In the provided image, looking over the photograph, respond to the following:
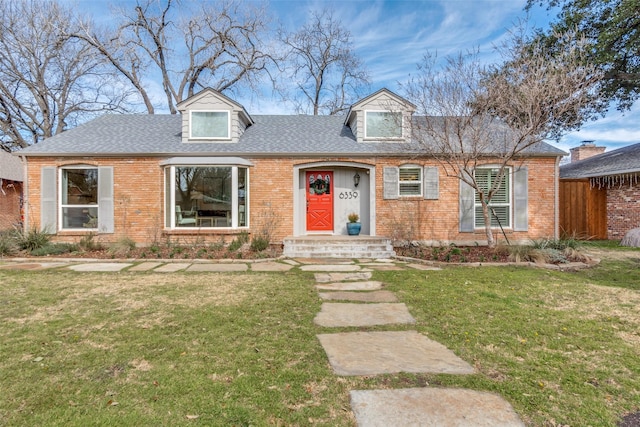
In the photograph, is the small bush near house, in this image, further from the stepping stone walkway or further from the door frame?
the stepping stone walkway

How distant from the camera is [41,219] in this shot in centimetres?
995

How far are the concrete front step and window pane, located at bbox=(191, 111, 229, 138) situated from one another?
439 centimetres

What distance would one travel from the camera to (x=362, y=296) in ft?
16.4

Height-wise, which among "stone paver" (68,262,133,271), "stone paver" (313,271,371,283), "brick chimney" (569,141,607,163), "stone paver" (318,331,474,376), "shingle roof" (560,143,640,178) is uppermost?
"brick chimney" (569,141,607,163)

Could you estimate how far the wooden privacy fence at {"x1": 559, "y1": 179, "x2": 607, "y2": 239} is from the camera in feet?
41.1

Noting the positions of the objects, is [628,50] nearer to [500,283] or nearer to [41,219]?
[500,283]

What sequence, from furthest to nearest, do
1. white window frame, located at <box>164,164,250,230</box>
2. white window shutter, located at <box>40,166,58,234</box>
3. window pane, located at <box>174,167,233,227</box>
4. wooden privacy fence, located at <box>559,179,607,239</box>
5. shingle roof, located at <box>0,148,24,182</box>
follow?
shingle roof, located at <box>0,148,24,182</box> → wooden privacy fence, located at <box>559,179,607,239</box> → window pane, located at <box>174,167,233,227</box> → white window frame, located at <box>164,164,250,230</box> → white window shutter, located at <box>40,166,58,234</box>

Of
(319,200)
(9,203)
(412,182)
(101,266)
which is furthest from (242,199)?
(9,203)

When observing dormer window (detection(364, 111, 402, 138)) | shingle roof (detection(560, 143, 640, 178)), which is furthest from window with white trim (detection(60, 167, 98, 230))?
shingle roof (detection(560, 143, 640, 178))

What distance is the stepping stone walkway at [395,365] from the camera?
6.68 feet

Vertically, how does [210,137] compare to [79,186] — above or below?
above

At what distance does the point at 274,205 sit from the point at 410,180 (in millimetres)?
4471

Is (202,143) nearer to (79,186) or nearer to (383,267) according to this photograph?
(79,186)

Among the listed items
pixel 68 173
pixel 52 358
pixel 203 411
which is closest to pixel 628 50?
pixel 203 411
